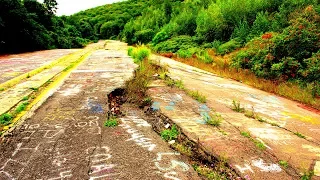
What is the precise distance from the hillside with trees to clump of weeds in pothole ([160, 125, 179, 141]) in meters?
5.97

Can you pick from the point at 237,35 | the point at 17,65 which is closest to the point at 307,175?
the point at 17,65

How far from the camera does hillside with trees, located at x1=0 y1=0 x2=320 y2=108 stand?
33.3ft

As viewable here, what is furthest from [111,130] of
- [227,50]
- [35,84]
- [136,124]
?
[227,50]

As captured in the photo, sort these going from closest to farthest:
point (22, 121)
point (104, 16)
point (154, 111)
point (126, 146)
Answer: point (126, 146)
point (22, 121)
point (154, 111)
point (104, 16)

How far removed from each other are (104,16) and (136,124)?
2671 inches

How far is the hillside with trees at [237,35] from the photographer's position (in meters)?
10.1

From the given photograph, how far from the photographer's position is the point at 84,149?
10.3 feet

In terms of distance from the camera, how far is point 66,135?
11.5ft

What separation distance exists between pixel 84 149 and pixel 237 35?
15.2 metres

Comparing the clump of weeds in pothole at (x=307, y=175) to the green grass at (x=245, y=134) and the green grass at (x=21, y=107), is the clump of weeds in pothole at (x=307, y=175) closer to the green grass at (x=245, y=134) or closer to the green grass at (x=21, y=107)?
the green grass at (x=245, y=134)

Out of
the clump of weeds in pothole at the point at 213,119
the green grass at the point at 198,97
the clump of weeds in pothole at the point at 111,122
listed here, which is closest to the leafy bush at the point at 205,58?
the green grass at the point at 198,97

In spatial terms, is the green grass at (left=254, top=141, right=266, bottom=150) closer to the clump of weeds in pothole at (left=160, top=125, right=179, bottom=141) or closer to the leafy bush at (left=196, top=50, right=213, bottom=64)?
the clump of weeds in pothole at (left=160, top=125, right=179, bottom=141)

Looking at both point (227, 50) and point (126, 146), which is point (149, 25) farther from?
point (126, 146)

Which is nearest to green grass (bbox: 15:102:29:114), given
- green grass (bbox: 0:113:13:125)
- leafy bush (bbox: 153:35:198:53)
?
green grass (bbox: 0:113:13:125)
